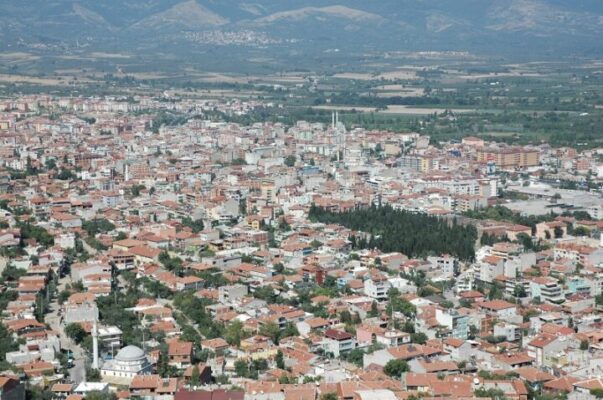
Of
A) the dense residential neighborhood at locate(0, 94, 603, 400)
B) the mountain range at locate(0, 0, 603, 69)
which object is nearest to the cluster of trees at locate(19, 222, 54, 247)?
the dense residential neighborhood at locate(0, 94, 603, 400)

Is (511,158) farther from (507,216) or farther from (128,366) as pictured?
(128,366)

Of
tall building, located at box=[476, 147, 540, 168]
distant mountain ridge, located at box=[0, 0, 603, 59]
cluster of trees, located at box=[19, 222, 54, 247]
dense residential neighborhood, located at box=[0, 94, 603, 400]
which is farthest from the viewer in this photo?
distant mountain ridge, located at box=[0, 0, 603, 59]

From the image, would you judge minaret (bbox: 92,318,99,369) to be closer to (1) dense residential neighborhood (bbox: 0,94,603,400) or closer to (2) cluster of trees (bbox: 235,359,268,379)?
(1) dense residential neighborhood (bbox: 0,94,603,400)

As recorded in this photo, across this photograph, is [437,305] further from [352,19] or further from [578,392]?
[352,19]

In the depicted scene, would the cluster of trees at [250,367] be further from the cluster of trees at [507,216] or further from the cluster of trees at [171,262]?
the cluster of trees at [507,216]

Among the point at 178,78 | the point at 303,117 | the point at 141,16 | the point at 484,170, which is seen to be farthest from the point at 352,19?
the point at 484,170

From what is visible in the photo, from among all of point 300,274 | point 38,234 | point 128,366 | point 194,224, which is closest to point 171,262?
point 300,274

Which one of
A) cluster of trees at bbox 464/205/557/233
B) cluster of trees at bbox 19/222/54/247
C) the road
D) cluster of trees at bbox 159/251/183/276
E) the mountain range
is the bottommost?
the road
